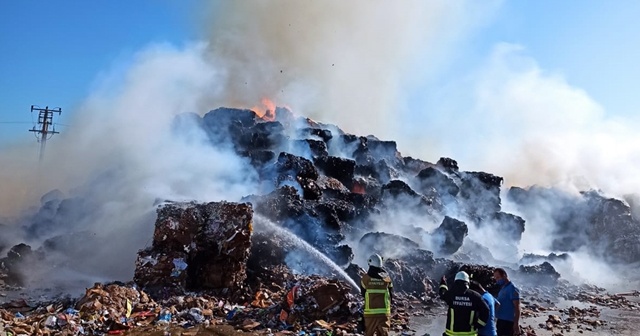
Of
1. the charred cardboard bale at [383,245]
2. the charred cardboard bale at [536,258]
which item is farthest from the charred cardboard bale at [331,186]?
the charred cardboard bale at [536,258]

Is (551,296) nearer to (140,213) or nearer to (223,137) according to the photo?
(140,213)

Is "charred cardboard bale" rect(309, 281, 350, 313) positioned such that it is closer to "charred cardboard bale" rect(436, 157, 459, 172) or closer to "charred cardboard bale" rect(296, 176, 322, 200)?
"charred cardboard bale" rect(296, 176, 322, 200)

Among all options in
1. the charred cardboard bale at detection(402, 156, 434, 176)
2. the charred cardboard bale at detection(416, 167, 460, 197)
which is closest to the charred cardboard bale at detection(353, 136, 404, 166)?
the charred cardboard bale at detection(402, 156, 434, 176)

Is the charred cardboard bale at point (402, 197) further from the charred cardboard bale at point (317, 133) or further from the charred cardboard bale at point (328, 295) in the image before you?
the charred cardboard bale at point (328, 295)

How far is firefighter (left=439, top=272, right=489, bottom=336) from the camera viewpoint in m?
5.80

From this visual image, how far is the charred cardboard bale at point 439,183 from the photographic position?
35938 mm

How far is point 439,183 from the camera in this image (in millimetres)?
36312

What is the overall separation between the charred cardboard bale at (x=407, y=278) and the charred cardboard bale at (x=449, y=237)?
8.36 metres

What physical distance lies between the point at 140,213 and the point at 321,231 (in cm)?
805

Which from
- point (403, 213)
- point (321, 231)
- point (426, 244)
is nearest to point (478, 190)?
point (403, 213)

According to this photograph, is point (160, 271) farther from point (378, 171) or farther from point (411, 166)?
point (411, 166)

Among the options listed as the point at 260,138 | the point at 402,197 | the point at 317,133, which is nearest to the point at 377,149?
the point at 317,133

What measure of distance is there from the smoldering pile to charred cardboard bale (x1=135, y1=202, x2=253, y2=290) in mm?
28

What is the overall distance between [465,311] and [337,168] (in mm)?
24208
